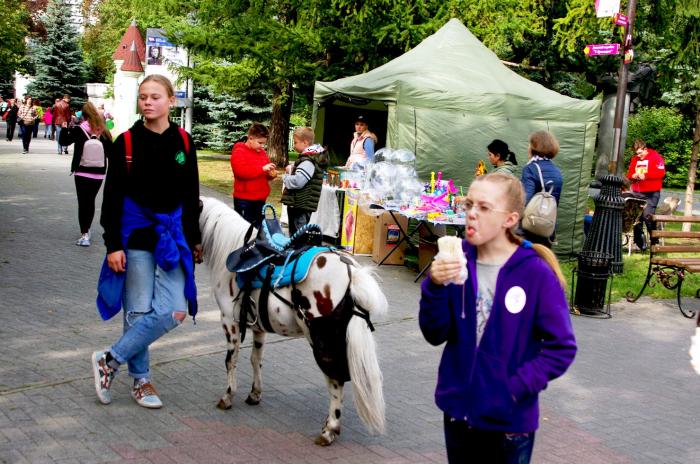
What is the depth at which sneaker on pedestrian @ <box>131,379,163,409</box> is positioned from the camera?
547 centimetres

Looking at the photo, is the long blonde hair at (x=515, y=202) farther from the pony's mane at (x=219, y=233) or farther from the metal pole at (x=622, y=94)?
the metal pole at (x=622, y=94)

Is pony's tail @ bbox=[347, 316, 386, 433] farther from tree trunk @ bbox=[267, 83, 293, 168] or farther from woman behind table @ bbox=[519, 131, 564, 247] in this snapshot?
tree trunk @ bbox=[267, 83, 293, 168]

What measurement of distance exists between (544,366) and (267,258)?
2587 millimetres

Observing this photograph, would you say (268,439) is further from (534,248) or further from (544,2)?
(544,2)

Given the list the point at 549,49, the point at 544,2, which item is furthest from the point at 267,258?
the point at 549,49

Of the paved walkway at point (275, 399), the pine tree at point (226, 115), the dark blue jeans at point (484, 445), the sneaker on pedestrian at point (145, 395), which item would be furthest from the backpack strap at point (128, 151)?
the pine tree at point (226, 115)

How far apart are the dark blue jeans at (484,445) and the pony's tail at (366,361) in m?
1.61

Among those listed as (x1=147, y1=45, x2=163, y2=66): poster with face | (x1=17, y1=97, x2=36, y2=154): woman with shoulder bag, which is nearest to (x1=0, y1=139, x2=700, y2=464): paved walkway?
(x1=147, y1=45, x2=163, y2=66): poster with face

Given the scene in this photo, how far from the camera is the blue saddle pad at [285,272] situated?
199 inches

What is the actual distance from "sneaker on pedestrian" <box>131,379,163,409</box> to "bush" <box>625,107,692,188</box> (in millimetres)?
32328

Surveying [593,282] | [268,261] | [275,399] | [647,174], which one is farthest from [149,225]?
[647,174]

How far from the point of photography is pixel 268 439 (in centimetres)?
509

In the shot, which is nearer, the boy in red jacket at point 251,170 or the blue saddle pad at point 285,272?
the blue saddle pad at point 285,272

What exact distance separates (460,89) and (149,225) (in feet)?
29.7
